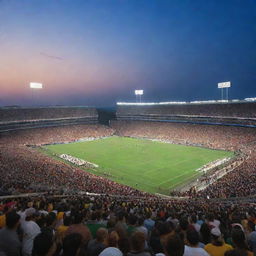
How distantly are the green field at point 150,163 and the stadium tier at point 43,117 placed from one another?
25.8 m

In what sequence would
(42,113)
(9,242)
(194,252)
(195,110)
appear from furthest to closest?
(42,113) → (195,110) → (9,242) → (194,252)

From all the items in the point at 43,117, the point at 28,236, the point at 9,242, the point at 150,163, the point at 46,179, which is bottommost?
the point at 150,163

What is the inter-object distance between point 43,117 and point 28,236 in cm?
7885

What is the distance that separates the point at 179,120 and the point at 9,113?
5592 centimetres

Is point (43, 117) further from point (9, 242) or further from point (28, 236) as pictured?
point (9, 242)

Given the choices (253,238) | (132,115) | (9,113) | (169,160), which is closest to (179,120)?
(132,115)

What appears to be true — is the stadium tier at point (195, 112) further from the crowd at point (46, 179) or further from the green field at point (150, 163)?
the crowd at point (46, 179)

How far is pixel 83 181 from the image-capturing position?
25172 mm

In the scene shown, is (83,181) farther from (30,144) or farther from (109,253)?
(30,144)

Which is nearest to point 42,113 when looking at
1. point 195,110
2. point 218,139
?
point 195,110

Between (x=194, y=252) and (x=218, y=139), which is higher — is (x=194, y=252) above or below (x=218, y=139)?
above

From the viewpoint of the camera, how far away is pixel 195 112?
73.9 meters

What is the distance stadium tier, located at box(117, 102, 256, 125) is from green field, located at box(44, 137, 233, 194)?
695 inches

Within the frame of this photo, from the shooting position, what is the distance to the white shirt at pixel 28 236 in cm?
430
